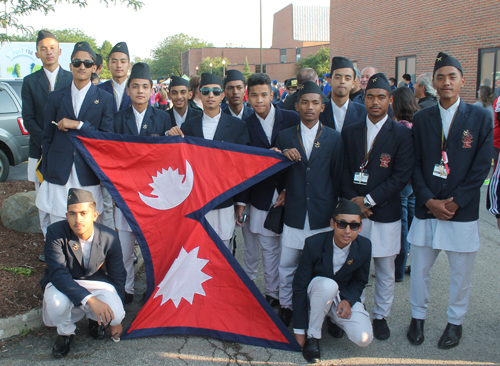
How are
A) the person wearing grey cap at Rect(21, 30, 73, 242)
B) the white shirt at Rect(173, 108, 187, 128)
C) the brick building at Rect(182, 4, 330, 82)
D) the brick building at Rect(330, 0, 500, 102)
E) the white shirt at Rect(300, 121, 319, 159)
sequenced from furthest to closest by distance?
the brick building at Rect(182, 4, 330, 82) → the brick building at Rect(330, 0, 500, 102) → the white shirt at Rect(173, 108, 187, 128) → the person wearing grey cap at Rect(21, 30, 73, 242) → the white shirt at Rect(300, 121, 319, 159)

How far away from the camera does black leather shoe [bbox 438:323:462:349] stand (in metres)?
3.54

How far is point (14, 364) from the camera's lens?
3.28m

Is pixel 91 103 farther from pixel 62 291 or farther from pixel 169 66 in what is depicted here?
pixel 169 66

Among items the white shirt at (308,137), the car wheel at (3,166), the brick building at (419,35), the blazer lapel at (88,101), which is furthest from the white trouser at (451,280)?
the brick building at (419,35)

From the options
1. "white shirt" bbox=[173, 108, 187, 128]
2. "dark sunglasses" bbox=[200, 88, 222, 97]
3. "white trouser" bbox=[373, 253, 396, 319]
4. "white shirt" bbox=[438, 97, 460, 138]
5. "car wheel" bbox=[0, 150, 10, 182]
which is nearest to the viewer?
"white shirt" bbox=[438, 97, 460, 138]

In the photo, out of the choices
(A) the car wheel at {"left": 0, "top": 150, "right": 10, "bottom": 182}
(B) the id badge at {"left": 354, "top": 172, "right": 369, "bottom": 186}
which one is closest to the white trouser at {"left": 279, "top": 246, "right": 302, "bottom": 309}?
(B) the id badge at {"left": 354, "top": 172, "right": 369, "bottom": 186}

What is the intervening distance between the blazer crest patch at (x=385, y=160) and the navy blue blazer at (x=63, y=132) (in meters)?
2.60

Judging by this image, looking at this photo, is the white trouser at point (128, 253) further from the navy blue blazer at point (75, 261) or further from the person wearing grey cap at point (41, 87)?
the person wearing grey cap at point (41, 87)

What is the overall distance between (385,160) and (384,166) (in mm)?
53

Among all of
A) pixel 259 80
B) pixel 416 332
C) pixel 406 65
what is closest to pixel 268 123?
pixel 259 80

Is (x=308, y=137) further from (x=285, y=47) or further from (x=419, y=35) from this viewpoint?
(x=285, y=47)

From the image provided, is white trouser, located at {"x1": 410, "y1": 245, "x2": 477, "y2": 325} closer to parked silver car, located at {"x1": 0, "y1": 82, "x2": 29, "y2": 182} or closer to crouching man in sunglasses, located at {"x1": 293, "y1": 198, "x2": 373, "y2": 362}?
crouching man in sunglasses, located at {"x1": 293, "y1": 198, "x2": 373, "y2": 362}

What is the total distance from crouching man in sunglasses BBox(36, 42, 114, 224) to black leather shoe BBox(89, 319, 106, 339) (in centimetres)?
106

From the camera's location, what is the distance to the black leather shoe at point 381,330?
146 inches
